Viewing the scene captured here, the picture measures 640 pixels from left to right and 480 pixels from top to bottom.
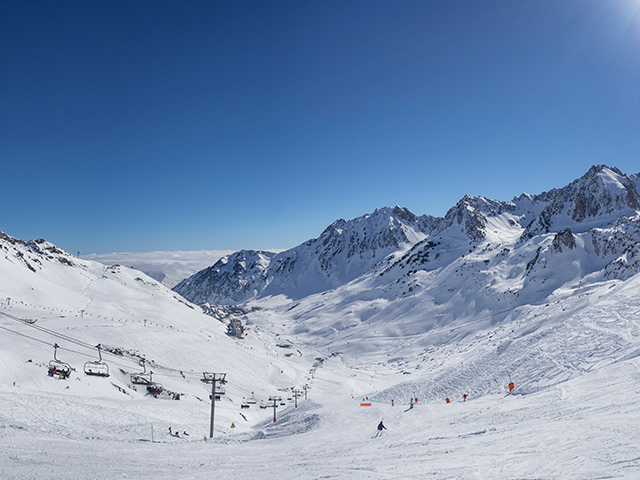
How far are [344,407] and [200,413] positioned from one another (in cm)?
1623

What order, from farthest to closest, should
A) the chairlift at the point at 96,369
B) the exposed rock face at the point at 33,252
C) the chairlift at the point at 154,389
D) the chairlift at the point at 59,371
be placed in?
the exposed rock face at the point at 33,252
the chairlift at the point at 154,389
the chairlift at the point at 96,369
the chairlift at the point at 59,371

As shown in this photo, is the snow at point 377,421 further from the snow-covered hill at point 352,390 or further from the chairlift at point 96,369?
the chairlift at point 96,369

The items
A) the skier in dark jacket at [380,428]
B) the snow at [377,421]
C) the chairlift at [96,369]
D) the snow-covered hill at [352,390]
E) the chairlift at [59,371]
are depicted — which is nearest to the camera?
the snow at [377,421]

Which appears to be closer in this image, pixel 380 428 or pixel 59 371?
pixel 380 428

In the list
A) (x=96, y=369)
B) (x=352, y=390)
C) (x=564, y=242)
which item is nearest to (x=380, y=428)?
(x=96, y=369)

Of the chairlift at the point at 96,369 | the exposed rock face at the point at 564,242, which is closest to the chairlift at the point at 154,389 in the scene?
the chairlift at the point at 96,369

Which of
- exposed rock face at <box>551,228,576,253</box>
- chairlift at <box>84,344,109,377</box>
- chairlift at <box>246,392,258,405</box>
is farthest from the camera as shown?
exposed rock face at <box>551,228,576,253</box>

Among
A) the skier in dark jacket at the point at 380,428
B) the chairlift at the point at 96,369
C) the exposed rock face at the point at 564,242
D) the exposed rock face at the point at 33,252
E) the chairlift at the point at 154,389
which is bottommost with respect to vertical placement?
the skier in dark jacket at the point at 380,428

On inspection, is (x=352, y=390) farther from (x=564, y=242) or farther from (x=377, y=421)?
(x=564, y=242)

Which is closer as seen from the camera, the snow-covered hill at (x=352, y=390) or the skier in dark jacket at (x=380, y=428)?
the snow-covered hill at (x=352, y=390)

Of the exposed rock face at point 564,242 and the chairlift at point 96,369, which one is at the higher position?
the exposed rock face at point 564,242

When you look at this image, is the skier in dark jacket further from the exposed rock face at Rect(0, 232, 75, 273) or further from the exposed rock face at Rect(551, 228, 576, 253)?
the exposed rock face at Rect(0, 232, 75, 273)

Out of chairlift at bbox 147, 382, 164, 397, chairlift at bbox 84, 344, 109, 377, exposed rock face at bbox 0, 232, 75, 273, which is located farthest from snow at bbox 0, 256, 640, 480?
exposed rock face at bbox 0, 232, 75, 273

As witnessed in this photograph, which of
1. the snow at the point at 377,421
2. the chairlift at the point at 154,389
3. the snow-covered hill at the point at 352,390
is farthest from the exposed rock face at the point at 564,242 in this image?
the chairlift at the point at 154,389
